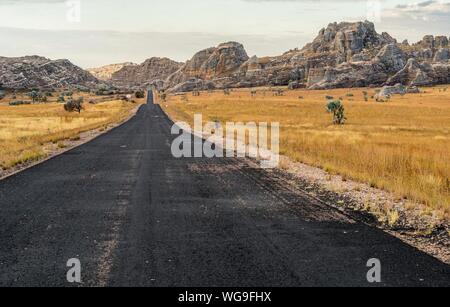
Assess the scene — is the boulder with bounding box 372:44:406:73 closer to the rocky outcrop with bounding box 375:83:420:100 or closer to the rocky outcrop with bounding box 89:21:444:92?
the rocky outcrop with bounding box 89:21:444:92

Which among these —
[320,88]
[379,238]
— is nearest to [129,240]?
[379,238]

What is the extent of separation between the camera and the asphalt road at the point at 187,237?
544 cm

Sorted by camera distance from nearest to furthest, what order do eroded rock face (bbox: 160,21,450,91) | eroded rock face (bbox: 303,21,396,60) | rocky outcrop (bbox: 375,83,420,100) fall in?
1. rocky outcrop (bbox: 375,83,420,100)
2. eroded rock face (bbox: 160,21,450,91)
3. eroded rock face (bbox: 303,21,396,60)

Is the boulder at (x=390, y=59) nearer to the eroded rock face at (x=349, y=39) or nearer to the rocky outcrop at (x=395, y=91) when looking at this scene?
the eroded rock face at (x=349, y=39)

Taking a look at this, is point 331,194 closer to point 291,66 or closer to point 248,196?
point 248,196

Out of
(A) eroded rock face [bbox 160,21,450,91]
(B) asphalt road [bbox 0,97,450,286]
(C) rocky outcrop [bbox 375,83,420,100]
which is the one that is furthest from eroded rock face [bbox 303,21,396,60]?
(B) asphalt road [bbox 0,97,450,286]

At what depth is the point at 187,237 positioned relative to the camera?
7105mm

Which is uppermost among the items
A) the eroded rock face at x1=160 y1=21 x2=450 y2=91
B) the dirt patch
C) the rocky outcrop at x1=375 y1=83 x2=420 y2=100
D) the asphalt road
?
the eroded rock face at x1=160 y1=21 x2=450 y2=91

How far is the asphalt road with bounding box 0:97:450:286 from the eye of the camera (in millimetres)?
5438

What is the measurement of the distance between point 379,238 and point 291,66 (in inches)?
6939

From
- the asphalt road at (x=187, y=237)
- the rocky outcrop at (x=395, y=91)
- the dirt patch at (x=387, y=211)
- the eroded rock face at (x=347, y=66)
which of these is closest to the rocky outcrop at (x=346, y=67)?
the eroded rock face at (x=347, y=66)

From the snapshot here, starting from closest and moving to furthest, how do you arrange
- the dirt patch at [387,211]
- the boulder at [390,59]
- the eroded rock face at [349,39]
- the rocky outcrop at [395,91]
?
the dirt patch at [387,211] → the rocky outcrop at [395,91] → the boulder at [390,59] → the eroded rock face at [349,39]

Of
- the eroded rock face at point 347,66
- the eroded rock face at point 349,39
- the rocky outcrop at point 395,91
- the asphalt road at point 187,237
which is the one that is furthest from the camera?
the eroded rock face at point 349,39

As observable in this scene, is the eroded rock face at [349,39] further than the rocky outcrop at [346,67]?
Yes
